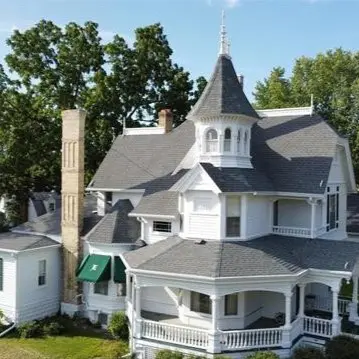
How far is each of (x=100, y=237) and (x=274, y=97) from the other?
31.2 meters

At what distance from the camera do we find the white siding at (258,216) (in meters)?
21.3

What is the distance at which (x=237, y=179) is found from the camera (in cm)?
2094

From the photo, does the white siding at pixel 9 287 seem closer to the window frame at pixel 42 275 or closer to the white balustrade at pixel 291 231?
the window frame at pixel 42 275

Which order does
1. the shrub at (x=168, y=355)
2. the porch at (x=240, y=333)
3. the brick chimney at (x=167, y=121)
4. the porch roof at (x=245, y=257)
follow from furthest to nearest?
the brick chimney at (x=167, y=121)
the porch roof at (x=245, y=257)
the porch at (x=240, y=333)
the shrub at (x=168, y=355)

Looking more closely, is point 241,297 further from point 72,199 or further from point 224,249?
point 72,199

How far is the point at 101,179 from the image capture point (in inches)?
1102

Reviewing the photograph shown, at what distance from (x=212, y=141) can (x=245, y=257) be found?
5.74m

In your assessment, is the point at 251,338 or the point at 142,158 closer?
the point at 251,338

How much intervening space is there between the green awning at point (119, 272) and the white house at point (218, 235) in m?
0.05

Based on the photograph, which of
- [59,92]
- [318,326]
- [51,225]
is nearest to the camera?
[318,326]

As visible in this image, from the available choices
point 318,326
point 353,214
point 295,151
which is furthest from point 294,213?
point 353,214

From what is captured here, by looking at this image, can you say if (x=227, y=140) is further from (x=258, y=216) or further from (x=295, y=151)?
(x=295, y=151)

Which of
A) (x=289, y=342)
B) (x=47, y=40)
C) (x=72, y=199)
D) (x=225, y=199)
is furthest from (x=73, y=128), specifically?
(x=47, y=40)

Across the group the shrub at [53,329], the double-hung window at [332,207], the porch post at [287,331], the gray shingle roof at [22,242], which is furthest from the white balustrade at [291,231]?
the gray shingle roof at [22,242]
